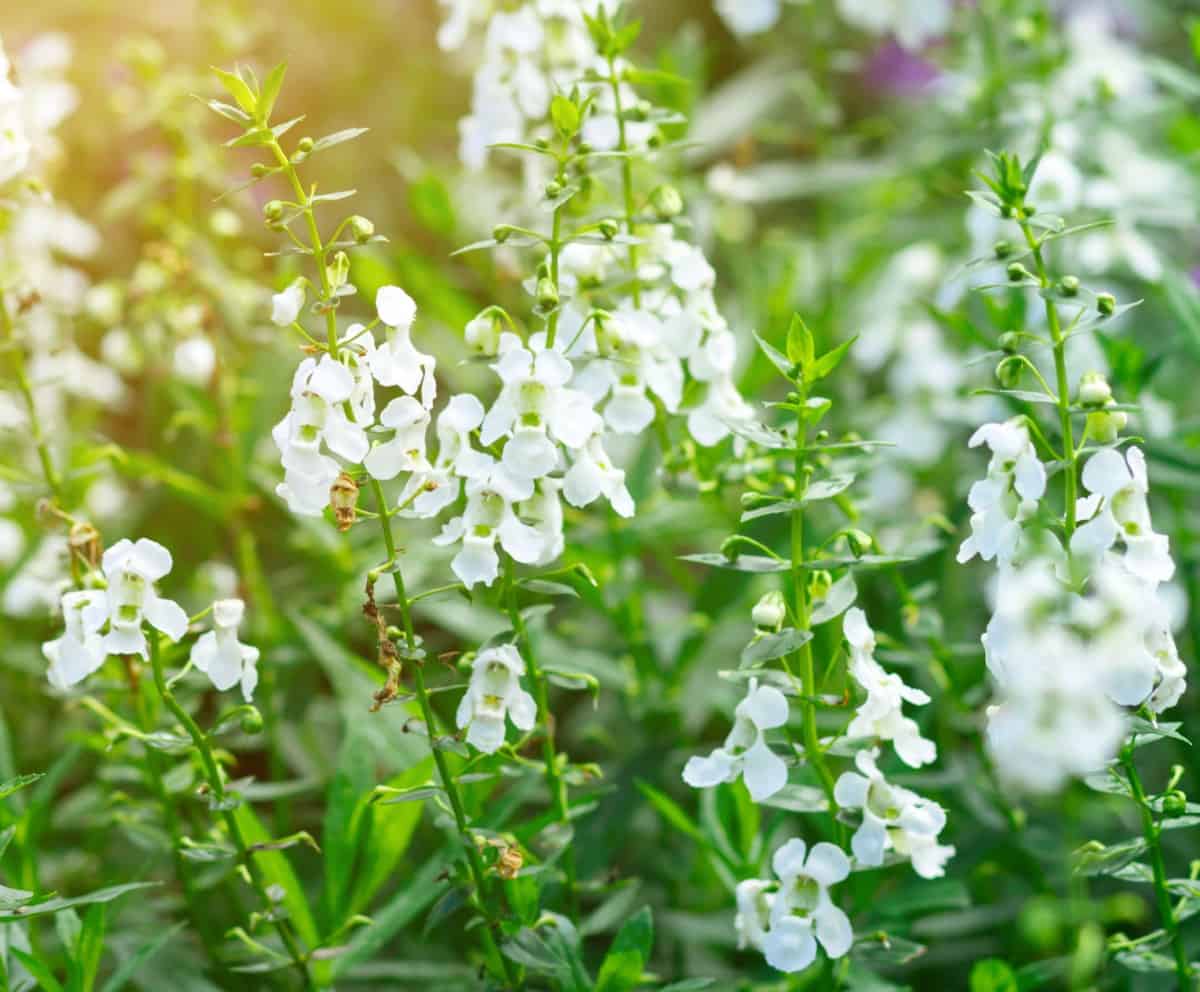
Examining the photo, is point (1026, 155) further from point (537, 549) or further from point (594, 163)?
point (537, 549)

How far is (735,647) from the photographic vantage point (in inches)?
96.0

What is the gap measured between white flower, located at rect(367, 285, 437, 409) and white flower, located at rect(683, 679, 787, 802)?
41 cm

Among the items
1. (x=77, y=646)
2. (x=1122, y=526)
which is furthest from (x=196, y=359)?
(x=1122, y=526)

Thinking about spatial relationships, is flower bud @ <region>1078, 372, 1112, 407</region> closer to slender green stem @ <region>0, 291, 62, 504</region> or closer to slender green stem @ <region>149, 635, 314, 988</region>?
slender green stem @ <region>149, 635, 314, 988</region>

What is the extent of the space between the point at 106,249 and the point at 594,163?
1771 mm

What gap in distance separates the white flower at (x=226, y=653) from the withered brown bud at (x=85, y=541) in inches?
9.0

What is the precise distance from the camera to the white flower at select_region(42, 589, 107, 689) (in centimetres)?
137

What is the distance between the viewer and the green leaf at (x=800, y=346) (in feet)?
4.58

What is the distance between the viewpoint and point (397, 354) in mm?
1318

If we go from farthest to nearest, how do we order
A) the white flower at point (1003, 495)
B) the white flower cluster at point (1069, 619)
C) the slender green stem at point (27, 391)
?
the slender green stem at point (27, 391)
the white flower at point (1003, 495)
the white flower cluster at point (1069, 619)

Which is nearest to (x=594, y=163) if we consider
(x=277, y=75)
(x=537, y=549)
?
(x=277, y=75)

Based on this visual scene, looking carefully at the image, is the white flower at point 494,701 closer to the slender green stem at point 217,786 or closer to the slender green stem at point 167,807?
the slender green stem at point 217,786

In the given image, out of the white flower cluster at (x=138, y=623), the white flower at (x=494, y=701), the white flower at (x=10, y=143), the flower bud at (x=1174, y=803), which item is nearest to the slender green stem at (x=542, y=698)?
the white flower at (x=494, y=701)

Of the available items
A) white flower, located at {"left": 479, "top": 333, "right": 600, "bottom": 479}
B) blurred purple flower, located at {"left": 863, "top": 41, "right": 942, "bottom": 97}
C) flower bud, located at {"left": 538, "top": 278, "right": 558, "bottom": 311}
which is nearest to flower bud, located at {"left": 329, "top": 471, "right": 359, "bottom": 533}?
white flower, located at {"left": 479, "top": 333, "right": 600, "bottom": 479}
